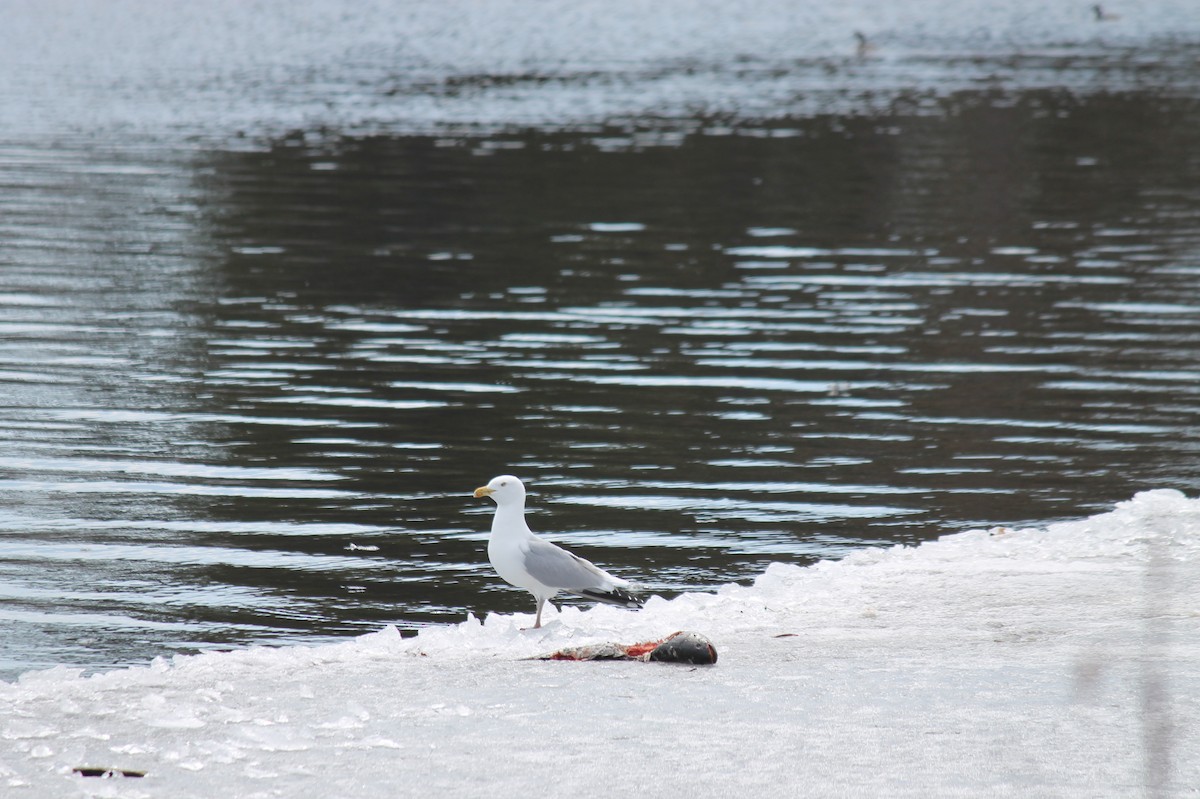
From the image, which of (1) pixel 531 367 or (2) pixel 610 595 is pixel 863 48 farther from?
(2) pixel 610 595

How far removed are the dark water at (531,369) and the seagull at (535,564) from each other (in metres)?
0.89

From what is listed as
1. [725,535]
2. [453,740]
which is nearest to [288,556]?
[725,535]

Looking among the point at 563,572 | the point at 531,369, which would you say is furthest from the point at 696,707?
the point at 531,369

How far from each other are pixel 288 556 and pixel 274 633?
1.30m

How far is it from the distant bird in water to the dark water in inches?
637

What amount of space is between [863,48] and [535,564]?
1442 inches

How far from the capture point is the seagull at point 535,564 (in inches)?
300

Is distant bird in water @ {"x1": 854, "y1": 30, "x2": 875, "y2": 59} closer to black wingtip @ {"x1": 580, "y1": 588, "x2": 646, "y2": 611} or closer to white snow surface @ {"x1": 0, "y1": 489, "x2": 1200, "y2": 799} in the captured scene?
white snow surface @ {"x1": 0, "y1": 489, "x2": 1200, "y2": 799}

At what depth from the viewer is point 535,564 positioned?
7625 millimetres

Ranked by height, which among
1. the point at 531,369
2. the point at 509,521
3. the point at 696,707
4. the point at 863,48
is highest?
the point at 863,48

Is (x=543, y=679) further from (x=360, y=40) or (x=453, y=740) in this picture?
(x=360, y=40)

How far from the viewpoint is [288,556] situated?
9375mm

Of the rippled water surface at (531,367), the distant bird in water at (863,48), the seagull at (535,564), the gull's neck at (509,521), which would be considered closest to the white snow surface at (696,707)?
the seagull at (535,564)

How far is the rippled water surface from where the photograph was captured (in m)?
9.49
